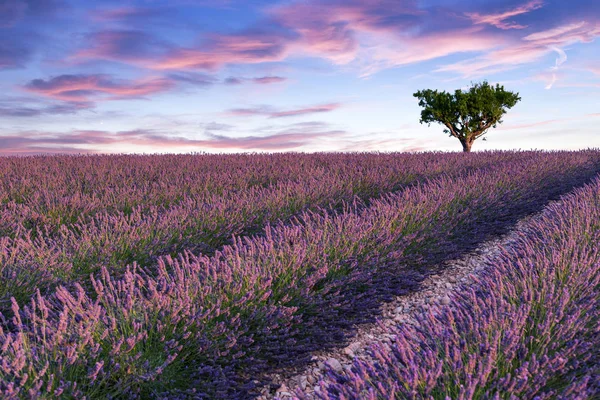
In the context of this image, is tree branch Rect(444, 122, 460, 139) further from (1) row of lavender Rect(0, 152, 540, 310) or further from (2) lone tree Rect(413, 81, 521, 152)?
(1) row of lavender Rect(0, 152, 540, 310)

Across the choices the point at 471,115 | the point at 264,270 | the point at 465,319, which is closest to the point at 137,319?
the point at 264,270

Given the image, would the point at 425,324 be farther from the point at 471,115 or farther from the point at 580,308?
the point at 471,115

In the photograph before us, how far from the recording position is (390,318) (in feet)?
12.2

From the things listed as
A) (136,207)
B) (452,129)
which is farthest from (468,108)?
(136,207)

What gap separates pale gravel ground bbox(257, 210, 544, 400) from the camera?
2.77m

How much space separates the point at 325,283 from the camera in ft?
11.0

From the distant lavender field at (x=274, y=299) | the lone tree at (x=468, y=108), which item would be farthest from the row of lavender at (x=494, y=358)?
the lone tree at (x=468, y=108)

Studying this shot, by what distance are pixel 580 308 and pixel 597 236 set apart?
192 cm

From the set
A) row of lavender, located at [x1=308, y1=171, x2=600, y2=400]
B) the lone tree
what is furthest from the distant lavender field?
the lone tree

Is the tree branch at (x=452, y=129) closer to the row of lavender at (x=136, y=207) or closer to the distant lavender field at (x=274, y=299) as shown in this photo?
the row of lavender at (x=136, y=207)

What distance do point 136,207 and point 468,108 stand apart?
2432cm

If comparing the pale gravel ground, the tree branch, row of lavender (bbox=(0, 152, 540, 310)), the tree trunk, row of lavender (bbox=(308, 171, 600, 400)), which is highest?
the tree branch

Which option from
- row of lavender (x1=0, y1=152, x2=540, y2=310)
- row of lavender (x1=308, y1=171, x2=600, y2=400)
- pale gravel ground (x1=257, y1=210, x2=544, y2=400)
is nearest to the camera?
row of lavender (x1=308, y1=171, x2=600, y2=400)

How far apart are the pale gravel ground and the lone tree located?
22147mm
